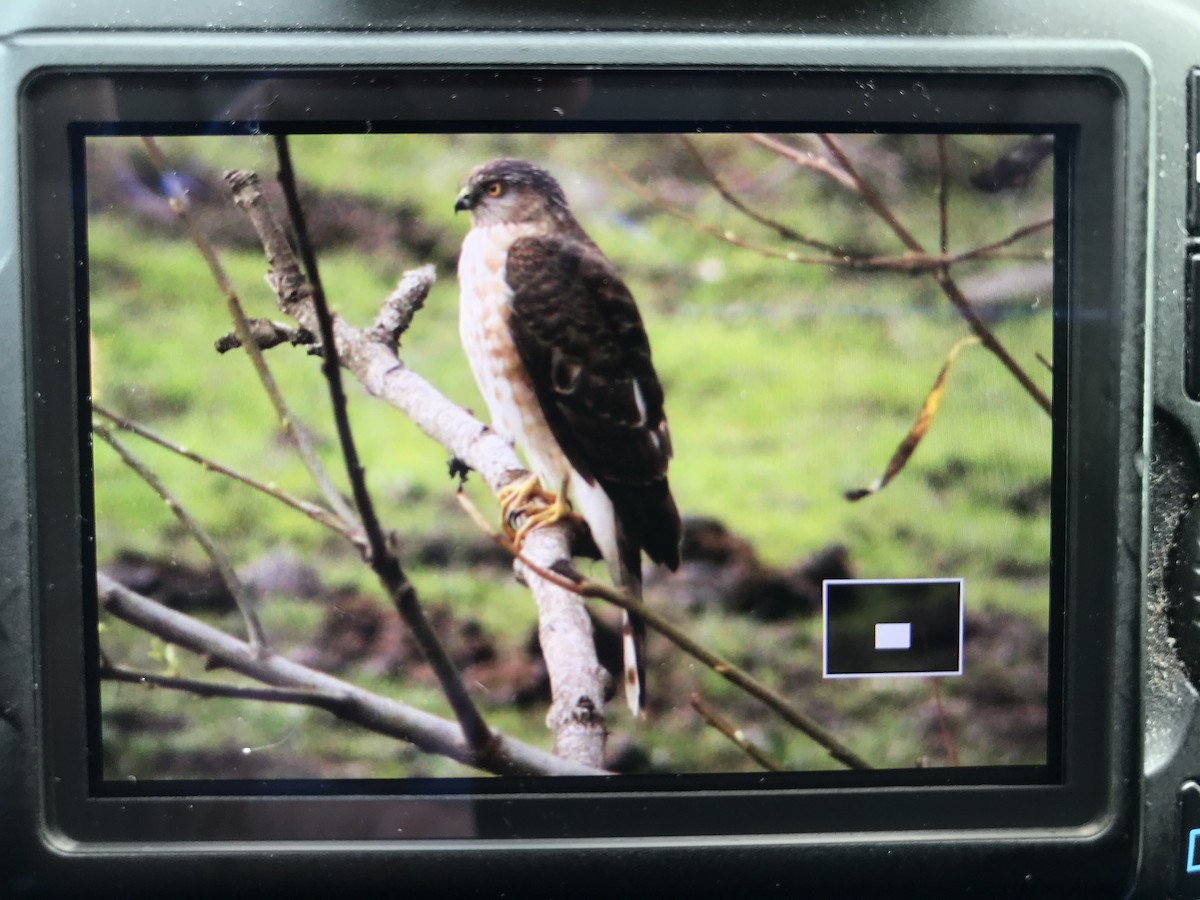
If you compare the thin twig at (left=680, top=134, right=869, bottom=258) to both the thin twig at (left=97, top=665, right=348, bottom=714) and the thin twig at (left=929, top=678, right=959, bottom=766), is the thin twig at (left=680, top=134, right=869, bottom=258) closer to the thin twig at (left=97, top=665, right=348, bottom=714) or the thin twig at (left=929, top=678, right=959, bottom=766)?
the thin twig at (left=929, top=678, right=959, bottom=766)

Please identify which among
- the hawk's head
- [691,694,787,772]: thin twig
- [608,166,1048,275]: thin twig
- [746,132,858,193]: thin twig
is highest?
[746,132,858,193]: thin twig

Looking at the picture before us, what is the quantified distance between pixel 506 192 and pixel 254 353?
0.25 m

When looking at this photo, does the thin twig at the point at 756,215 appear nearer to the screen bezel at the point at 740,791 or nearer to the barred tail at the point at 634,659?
the screen bezel at the point at 740,791

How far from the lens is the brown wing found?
0.86m

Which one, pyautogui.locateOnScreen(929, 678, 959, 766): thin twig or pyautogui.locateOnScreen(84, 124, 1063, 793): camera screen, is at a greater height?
pyautogui.locateOnScreen(84, 124, 1063, 793): camera screen

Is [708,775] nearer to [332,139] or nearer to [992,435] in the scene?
[992,435]

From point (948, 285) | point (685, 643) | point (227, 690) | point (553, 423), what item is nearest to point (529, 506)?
point (553, 423)

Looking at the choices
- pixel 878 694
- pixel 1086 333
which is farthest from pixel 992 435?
pixel 878 694

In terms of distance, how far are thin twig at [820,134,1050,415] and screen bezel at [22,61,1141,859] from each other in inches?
0.9

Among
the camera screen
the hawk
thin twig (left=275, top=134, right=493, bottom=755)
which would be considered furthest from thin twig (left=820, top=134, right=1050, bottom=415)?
thin twig (left=275, top=134, right=493, bottom=755)

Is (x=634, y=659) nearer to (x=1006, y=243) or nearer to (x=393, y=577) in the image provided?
(x=393, y=577)

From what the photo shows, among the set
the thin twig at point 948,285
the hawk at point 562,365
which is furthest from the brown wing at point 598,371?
the thin twig at point 948,285

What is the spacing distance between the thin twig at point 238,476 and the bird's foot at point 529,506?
130 millimetres

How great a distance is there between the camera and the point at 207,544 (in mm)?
855
